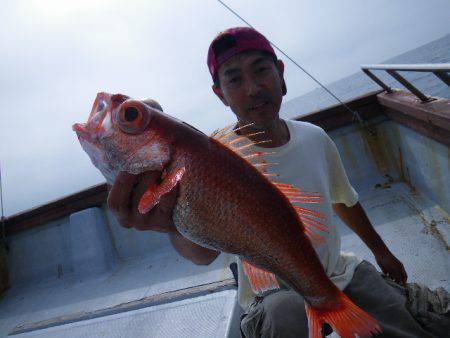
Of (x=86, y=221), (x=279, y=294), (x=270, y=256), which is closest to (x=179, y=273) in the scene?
(x=86, y=221)

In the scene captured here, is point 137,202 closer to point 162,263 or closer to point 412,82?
point 162,263

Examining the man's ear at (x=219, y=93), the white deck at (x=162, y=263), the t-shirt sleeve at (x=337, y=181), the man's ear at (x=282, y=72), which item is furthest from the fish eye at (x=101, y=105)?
the white deck at (x=162, y=263)

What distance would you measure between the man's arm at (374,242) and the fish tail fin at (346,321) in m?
1.14

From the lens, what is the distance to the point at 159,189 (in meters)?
1.43

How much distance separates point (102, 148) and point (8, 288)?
597cm

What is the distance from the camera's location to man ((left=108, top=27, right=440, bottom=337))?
2.02 m

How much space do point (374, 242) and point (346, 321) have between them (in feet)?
4.11

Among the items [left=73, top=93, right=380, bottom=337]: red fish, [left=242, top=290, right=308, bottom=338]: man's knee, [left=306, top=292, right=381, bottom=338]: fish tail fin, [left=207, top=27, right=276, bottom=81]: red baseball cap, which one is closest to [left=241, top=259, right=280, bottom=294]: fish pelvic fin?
[left=73, top=93, right=380, bottom=337]: red fish

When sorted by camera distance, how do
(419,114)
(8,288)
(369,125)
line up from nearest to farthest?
(419,114) < (369,125) < (8,288)

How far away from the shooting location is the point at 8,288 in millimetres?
5957

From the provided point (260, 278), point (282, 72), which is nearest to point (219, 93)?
point (282, 72)

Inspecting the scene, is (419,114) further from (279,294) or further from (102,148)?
(102,148)

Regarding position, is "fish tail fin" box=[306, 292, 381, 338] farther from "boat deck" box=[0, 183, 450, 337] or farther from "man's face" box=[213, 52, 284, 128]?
"man's face" box=[213, 52, 284, 128]

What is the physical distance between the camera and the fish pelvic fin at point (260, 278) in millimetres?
1644
